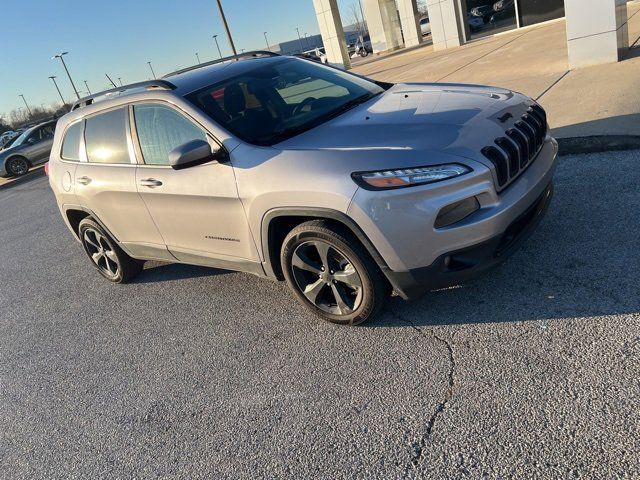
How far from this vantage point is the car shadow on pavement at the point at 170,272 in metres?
4.89

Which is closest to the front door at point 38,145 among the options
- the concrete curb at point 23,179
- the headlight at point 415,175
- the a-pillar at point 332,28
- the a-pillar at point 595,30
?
the concrete curb at point 23,179

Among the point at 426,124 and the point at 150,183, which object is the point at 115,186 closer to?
the point at 150,183

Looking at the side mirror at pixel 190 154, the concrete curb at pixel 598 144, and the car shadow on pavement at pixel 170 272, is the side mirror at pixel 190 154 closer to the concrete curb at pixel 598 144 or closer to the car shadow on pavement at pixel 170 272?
the car shadow on pavement at pixel 170 272

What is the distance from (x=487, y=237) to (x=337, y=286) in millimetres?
989

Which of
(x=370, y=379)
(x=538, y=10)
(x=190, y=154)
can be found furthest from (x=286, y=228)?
(x=538, y=10)

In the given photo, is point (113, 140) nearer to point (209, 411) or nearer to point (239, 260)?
point (239, 260)

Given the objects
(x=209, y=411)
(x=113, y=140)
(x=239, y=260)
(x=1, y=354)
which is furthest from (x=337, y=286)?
(x=1, y=354)

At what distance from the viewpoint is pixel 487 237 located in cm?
275

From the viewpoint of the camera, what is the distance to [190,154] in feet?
10.6

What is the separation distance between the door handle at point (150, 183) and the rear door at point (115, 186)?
5.6 inches

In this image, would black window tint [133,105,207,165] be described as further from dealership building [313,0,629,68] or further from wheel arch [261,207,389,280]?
dealership building [313,0,629,68]

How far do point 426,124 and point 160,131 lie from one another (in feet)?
6.55

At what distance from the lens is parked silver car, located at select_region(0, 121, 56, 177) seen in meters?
17.6

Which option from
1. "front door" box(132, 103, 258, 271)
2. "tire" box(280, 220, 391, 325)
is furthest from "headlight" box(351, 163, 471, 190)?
"front door" box(132, 103, 258, 271)
